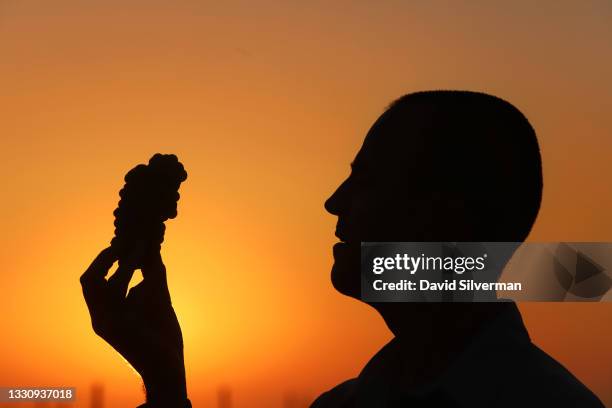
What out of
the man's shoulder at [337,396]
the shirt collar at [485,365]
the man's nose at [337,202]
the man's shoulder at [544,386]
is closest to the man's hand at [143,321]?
the man's shoulder at [337,396]

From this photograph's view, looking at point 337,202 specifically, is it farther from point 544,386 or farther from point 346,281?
point 544,386

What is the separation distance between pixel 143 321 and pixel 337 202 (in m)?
0.87

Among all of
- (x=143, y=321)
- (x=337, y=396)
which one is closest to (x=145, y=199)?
(x=143, y=321)

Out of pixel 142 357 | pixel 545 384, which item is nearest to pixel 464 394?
pixel 545 384

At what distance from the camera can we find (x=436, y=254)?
105 inches

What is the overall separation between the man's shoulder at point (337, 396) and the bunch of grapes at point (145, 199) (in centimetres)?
85

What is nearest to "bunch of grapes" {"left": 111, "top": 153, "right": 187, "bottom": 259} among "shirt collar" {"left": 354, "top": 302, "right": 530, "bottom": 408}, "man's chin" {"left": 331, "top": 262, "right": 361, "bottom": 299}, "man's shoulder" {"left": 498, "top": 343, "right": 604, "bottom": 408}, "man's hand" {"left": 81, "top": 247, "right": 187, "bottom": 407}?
"man's hand" {"left": 81, "top": 247, "right": 187, "bottom": 407}

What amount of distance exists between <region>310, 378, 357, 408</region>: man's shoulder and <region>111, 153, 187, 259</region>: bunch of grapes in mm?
849

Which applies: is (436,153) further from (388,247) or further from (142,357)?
(142,357)

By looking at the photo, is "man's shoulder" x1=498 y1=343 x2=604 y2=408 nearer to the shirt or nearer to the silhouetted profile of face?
the shirt

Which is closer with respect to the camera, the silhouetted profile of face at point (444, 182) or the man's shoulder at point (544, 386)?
the man's shoulder at point (544, 386)

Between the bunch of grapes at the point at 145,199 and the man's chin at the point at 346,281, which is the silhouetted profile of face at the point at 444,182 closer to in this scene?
the man's chin at the point at 346,281

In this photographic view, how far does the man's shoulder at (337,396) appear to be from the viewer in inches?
118

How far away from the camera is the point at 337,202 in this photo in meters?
2.83
